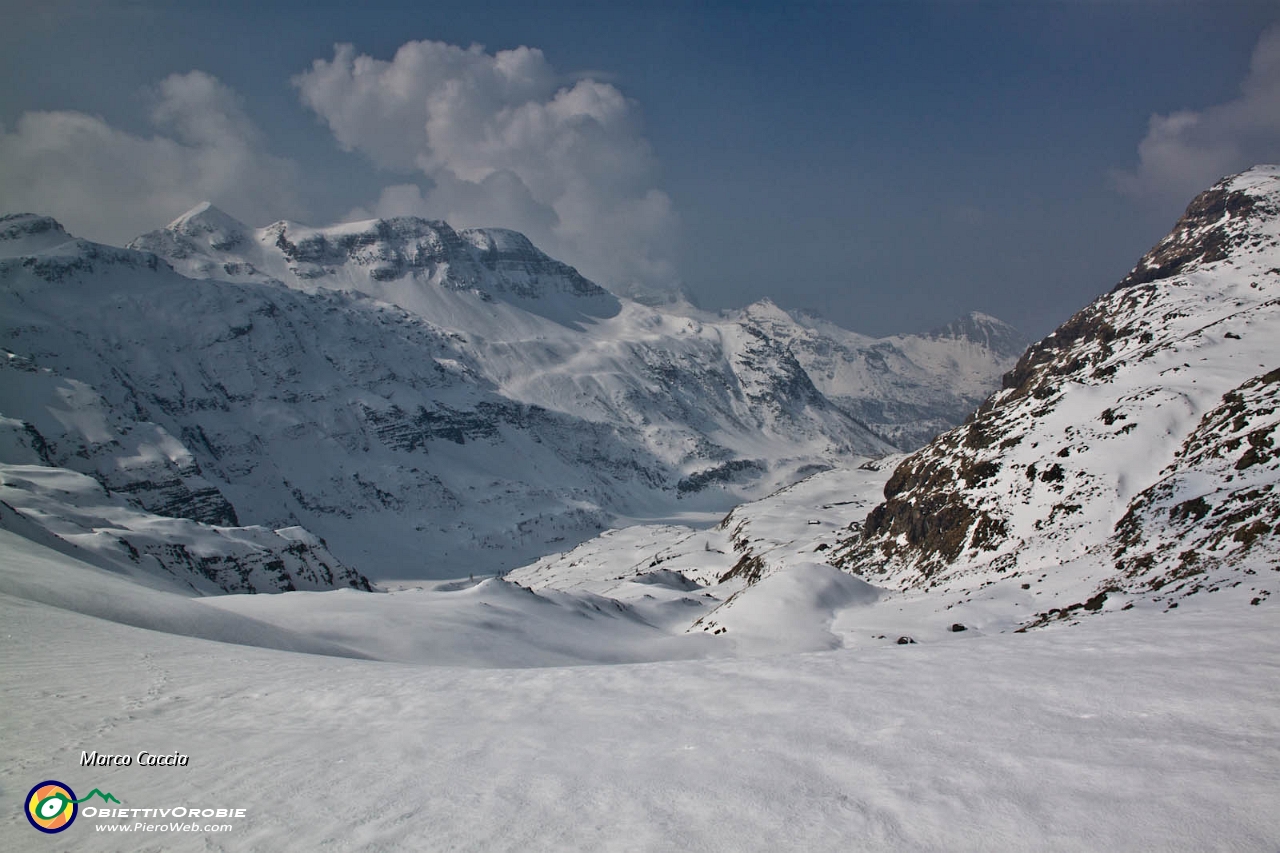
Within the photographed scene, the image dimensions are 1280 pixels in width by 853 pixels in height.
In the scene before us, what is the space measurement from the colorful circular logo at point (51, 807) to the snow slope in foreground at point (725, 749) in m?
0.16

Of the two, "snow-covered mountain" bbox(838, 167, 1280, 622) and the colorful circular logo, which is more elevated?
→ "snow-covered mountain" bbox(838, 167, 1280, 622)

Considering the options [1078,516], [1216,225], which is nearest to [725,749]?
[1078,516]

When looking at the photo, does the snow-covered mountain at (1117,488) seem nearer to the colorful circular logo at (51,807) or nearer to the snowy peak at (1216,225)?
the colorful circular logo at (51,807)

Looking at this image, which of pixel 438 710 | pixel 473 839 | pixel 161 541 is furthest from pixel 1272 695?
pixel 161 541

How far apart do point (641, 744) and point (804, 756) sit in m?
2.28

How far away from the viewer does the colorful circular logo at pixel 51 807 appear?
7.63 m

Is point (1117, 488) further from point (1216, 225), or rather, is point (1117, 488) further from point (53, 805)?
point (1216, 225)

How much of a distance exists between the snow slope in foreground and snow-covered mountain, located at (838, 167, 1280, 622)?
9477 millimetres

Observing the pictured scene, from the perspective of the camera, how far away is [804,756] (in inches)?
326

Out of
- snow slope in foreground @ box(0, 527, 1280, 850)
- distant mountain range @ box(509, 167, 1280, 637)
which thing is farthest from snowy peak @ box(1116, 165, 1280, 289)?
snow slope in foreground @ box(0, 527, 1280, 850)

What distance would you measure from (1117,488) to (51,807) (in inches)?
1964

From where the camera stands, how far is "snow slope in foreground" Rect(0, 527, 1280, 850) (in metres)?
6.54

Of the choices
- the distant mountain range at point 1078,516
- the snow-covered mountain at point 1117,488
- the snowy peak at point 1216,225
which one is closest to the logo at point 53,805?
the distant mountain range at point 1078,516

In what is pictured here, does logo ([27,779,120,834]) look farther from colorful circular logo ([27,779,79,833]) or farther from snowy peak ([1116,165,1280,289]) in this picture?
snowy peak ([1116,165,1280,289])
